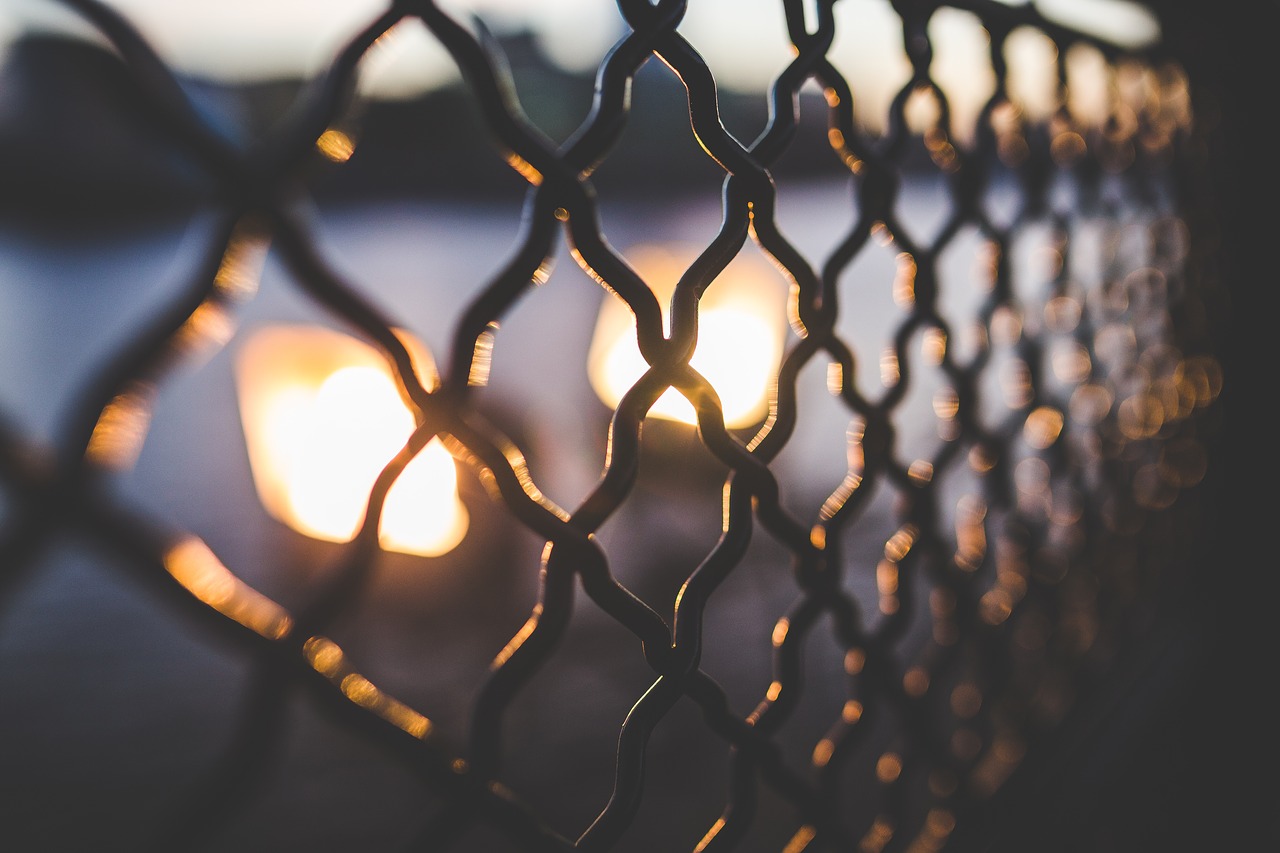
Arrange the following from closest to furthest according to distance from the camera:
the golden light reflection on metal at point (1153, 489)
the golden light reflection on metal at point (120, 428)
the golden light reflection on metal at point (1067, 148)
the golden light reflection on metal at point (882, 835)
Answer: the golden light reflection on metal at point (120, 428), the golden light reflection on metal at point (882, 835), the golden light reflection on metal at point (1067, 148), the golden light reflection on metal at point (1153, 489)

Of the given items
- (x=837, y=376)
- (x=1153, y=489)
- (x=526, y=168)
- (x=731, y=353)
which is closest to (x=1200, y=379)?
(x=1153, y=489)

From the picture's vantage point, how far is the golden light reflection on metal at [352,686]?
1.52ft

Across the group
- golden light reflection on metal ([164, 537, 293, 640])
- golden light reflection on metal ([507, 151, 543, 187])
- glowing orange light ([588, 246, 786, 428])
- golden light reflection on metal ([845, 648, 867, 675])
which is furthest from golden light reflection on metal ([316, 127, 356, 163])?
glowing orange light ([588, 246, 786, 428])

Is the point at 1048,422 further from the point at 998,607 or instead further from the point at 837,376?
the point at 837,376

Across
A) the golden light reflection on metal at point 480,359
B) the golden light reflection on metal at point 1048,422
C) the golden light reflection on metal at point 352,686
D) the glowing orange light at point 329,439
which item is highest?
the golden light reflection on metal at point 1048,422

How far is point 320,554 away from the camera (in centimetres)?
298

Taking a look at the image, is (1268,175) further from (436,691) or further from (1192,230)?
(436,691)

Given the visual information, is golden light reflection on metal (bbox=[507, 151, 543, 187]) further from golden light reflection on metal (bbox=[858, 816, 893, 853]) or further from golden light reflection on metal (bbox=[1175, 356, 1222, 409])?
golden light reflection on metal (bbox=[1175, 356, 1222, 409])

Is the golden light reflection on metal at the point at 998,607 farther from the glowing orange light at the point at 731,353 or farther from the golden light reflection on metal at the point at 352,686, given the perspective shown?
the golden light reflection on metal at the point at 352,686

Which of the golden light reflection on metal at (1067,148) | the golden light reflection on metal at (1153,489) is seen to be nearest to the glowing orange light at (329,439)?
the golden light reflection on metal at (1067,148)

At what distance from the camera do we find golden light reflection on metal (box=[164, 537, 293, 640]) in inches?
16.1

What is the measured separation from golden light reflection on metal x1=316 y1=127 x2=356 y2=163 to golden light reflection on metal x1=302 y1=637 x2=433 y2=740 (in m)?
0.29

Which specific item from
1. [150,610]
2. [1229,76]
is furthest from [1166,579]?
[150,610]

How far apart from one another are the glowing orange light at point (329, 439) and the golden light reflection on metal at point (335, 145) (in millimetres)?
1111
